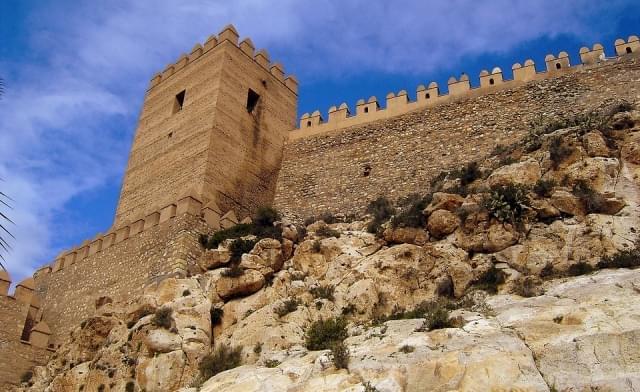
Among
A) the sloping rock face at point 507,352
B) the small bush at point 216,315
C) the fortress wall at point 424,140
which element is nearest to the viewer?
the sloping rock face at point 507,352

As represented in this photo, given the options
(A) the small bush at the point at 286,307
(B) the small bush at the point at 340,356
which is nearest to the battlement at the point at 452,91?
(A) the small bush at the point at 286,307

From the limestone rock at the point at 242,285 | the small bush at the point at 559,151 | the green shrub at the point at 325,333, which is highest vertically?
the small bush at the point at 559,151

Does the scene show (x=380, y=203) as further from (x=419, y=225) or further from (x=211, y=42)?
(x=211, y=42)

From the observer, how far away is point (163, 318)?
13.7 metres

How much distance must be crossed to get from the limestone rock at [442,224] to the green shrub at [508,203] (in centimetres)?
70

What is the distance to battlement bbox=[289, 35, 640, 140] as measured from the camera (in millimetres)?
18031

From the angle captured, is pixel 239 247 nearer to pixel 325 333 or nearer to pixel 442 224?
pixel 325 333

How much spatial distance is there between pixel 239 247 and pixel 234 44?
28.8 ft

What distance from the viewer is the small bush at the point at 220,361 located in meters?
12.2

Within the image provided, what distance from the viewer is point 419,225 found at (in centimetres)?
1435

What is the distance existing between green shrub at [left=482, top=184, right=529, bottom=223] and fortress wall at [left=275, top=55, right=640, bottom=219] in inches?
156

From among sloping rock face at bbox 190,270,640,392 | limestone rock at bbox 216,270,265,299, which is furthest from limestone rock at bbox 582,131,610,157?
limestone rock at bbox 216,270,265,299

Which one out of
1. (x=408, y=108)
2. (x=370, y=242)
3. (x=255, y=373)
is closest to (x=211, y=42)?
(x=408, y=108)

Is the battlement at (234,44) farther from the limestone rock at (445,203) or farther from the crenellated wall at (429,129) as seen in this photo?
the limestone rock at (445,203)
